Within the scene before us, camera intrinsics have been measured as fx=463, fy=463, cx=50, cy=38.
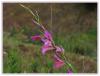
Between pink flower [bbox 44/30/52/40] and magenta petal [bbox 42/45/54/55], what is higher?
pink flower [bbox 44/30/52/40]

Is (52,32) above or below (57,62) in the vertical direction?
above

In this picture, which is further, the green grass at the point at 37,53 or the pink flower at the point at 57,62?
the green grass at the point at 37,53

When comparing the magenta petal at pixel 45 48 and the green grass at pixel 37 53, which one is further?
the green grass at pixel 37 53

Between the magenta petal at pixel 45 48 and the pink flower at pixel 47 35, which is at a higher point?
the pink flower at pixel 47 35

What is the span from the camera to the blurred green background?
2.49m

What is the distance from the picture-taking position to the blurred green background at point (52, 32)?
8.17 ft

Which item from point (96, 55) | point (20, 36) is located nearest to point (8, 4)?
point (20, 36)

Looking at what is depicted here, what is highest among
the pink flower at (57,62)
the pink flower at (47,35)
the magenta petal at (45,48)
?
the pink flower at (47,35)

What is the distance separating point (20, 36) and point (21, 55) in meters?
0.10

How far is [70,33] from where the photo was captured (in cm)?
252

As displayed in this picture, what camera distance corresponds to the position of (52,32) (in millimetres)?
2484

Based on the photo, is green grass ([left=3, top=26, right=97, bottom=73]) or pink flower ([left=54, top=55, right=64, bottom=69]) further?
green grass ([left=3, top=26, right=97, bottom=73])

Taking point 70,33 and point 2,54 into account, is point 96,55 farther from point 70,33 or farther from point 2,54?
point 2,54

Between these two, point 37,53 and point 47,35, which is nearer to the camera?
point 47,35
